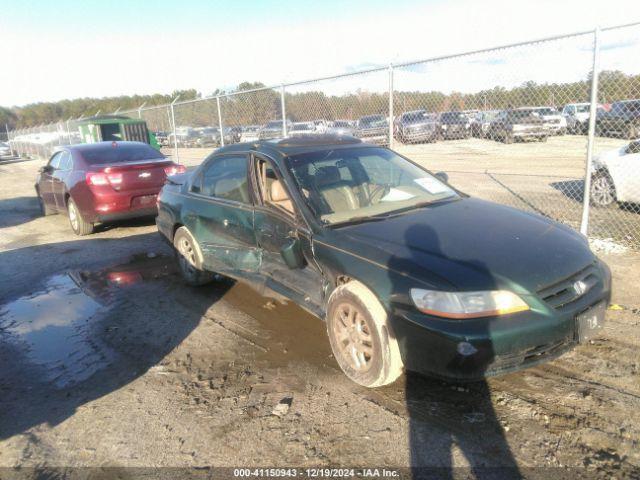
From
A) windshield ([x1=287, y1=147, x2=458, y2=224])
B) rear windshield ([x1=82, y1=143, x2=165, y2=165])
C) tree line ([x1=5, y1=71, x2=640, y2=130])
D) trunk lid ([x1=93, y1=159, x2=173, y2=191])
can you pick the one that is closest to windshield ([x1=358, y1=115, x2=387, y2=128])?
tree line ([x1=5, y1=71, x2=640, y2=130])

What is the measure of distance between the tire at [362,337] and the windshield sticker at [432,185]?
56.1 inches

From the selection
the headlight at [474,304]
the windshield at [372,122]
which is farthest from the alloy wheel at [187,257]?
the windshield at [372,122]

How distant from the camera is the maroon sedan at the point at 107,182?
7844 millimetres

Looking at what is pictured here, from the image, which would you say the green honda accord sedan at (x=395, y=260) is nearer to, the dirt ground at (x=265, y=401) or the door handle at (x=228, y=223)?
the door handle at (x=228, y=223)

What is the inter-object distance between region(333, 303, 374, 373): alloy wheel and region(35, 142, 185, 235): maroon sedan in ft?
18.8

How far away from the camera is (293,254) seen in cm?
366

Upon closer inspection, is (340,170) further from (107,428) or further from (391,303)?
(107,428)

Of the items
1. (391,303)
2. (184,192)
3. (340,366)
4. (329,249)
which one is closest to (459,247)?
(391,303)

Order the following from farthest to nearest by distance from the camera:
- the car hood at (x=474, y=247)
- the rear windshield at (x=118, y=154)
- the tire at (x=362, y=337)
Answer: the rear windshield at (x=118, y=154)
the tire at (x=362, y=337)
the car hood at (x=474, y=247)

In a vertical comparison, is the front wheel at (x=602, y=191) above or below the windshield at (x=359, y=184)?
below

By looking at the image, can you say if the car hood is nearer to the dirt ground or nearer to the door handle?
the dirt ground

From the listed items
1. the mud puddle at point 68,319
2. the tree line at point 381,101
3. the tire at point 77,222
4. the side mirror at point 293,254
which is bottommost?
the mud puddle at point 68,319

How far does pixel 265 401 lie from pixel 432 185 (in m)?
2.33

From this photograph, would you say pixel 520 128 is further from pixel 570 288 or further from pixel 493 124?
pixel 570 288
